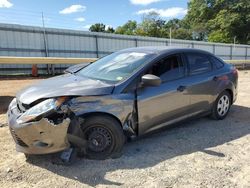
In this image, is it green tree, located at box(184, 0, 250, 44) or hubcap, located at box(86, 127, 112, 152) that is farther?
green tree, located at box(184, 0, 250, 44)

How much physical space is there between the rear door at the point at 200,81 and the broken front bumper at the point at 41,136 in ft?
8.13

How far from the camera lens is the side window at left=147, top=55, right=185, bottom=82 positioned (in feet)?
15.9

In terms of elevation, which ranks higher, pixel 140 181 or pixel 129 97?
pixel 129 97

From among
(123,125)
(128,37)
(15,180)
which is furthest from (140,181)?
(128,37)

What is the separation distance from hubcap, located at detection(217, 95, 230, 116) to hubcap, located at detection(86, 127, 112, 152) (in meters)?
2.94

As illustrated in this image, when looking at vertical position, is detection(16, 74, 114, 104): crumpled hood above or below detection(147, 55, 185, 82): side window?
below

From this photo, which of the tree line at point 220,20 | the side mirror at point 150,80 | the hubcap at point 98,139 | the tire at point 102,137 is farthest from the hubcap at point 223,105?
the tree line at point 220,20

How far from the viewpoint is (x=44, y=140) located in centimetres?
375

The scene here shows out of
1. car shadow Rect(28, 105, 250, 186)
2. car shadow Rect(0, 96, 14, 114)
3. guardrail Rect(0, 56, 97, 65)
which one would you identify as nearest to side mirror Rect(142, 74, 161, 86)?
car shadow Rect(28, 105, 250, 186)

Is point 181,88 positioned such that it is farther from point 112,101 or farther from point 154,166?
point 154,166

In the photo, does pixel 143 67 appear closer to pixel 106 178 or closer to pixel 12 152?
pixel 106 178

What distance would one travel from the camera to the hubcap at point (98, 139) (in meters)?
4.11

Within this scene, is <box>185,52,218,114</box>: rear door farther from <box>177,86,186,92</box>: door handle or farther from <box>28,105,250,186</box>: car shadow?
<box>28,105,250,186</box>: car shadow

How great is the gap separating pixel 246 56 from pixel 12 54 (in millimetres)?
26226
